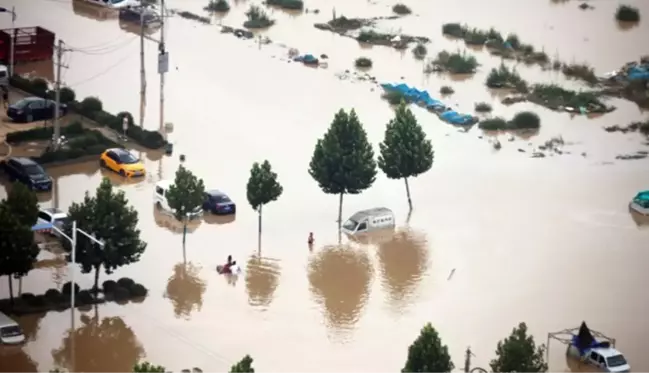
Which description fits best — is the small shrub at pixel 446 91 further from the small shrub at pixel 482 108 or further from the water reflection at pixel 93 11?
the water reflection at pixel 93 11

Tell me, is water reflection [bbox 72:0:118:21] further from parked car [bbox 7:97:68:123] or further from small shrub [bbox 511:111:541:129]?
small shrub [bbox 511:111:541:129]

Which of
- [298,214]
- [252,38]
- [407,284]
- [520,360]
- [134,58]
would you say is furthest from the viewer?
[252,38]

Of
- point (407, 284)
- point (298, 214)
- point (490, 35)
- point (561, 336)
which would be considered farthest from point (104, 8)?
point (561, 336)

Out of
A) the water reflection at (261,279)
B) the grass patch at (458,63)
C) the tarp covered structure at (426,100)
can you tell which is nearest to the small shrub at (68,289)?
the water reflection at (261,279)

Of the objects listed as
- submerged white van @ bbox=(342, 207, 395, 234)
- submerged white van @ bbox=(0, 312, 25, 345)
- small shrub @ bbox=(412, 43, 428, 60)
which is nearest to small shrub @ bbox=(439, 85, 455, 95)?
small shrub @ bbox=(412, 43, 428, 60)

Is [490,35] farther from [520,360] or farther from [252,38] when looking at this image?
[520,360]

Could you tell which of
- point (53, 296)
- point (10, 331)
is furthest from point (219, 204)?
point (10, 331)
